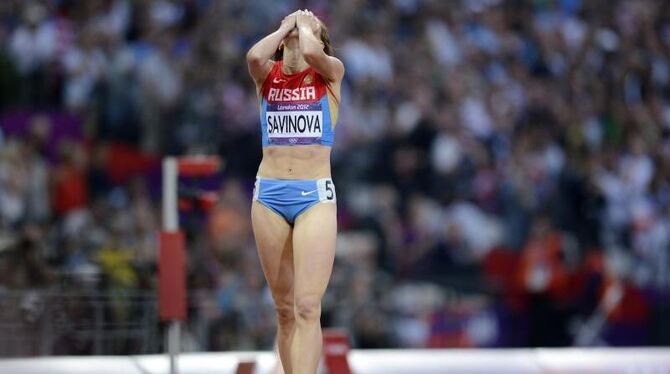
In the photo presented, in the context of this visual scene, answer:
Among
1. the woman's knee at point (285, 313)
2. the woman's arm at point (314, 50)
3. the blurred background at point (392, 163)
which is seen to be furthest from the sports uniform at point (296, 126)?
the blurred background at point (392, 163)

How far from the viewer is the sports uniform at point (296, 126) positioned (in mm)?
7492

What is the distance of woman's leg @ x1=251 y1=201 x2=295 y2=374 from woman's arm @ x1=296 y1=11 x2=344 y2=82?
2.69 feet

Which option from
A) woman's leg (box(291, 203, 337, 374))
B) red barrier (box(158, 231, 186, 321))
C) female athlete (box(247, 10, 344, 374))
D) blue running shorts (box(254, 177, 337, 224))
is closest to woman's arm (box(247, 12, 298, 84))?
female athlete (box(247, 10, 344, 374))

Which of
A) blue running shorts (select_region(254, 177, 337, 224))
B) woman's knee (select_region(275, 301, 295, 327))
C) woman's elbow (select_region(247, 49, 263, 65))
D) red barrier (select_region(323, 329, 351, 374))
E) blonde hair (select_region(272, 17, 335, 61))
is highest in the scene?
blonde hair (select_region(272, 17, 335, 61))

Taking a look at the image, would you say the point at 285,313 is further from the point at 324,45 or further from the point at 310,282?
the point at 324,45

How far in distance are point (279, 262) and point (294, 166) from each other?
0.54 meters

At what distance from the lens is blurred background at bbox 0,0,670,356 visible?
13.4m

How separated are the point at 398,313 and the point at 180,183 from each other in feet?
15.1

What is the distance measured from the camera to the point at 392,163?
15.0m

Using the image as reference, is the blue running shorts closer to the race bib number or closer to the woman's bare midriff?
the woman's bare midriff

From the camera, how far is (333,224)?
750cm

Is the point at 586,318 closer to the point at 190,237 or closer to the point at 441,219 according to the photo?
the point at 441,219

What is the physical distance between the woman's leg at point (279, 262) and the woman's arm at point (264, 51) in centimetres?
73

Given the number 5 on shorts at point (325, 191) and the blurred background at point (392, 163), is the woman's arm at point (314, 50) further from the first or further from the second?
the blurred background at point (392, 163)
